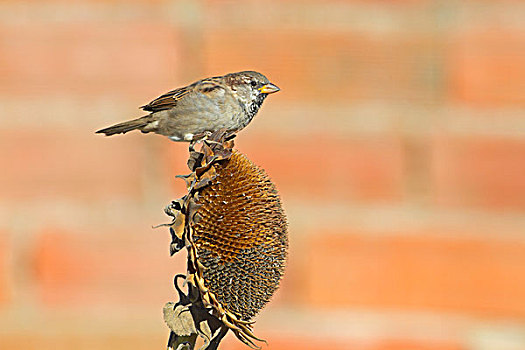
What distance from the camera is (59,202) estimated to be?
1.64m

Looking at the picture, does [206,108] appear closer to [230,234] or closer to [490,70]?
[230,234]

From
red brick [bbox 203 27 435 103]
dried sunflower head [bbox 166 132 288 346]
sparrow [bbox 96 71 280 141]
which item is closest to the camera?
dried sunflower head [bbox 166 132 288 346]

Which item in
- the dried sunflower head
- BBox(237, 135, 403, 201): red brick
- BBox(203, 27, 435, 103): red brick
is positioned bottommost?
the dried sunflower head

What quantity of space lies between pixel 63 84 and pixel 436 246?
84 cm

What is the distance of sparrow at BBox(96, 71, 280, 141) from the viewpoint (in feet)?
Answer: 2.62

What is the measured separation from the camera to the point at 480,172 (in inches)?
65.3

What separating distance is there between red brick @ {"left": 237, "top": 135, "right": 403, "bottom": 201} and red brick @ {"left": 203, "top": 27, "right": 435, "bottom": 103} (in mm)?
100

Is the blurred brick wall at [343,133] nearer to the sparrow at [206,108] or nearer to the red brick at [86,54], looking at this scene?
the red brick at [86,54]

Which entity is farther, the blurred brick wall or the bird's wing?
the blurred brick wall

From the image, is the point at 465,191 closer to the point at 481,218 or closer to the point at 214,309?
the point at 481,218

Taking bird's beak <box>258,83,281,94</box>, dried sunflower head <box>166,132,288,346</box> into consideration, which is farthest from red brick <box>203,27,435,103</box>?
dried sunflower head <box>166,132,288,346</box>

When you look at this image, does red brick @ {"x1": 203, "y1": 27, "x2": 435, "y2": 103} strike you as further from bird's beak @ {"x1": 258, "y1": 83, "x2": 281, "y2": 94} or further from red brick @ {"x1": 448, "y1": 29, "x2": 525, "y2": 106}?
bird's beak @ {"x1": 258, "y1": 83, "x2": 281, "y2": 94}

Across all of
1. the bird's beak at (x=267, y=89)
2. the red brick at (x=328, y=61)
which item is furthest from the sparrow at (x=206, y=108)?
the red brick at (x=328, y=61)

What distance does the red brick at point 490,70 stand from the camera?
1629 millimetres
